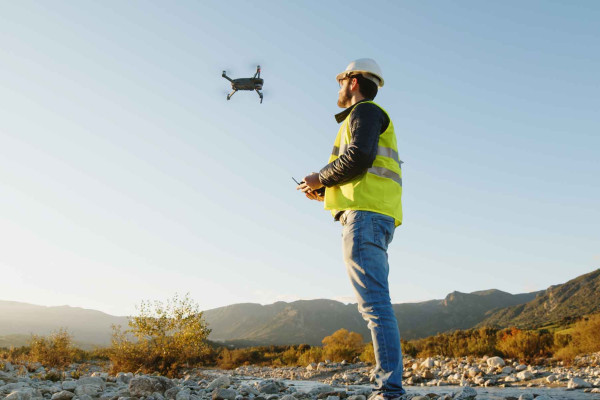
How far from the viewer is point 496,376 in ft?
26.6

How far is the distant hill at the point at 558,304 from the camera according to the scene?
5666 centimetres

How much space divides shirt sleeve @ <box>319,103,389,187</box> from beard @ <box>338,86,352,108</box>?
35 cm

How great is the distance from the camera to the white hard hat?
3.27 metres

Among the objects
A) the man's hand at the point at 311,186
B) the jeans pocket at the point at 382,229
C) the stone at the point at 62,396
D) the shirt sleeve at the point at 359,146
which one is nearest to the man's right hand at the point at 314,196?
the man's hand at the point at 311,186

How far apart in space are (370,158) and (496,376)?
7.19 metres

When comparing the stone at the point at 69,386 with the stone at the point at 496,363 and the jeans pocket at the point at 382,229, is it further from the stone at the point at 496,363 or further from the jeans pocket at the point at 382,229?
the stone at the point at 496,363

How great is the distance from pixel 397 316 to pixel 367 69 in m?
96.3

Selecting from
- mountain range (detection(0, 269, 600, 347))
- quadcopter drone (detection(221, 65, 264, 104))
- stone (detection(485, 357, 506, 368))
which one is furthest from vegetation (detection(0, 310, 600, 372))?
mountain range (detection(0, 269, 600, 347))

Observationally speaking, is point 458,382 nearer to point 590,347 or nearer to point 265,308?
point 590,347

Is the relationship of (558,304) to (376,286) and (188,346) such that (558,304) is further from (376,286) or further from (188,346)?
(376,286)

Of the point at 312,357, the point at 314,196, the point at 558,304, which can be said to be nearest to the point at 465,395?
the point at 314,196

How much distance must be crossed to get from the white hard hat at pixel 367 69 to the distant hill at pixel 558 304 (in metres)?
61.2

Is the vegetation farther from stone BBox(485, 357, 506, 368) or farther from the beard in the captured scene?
the beard

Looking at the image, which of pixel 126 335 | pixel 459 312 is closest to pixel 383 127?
pixel 126 335
